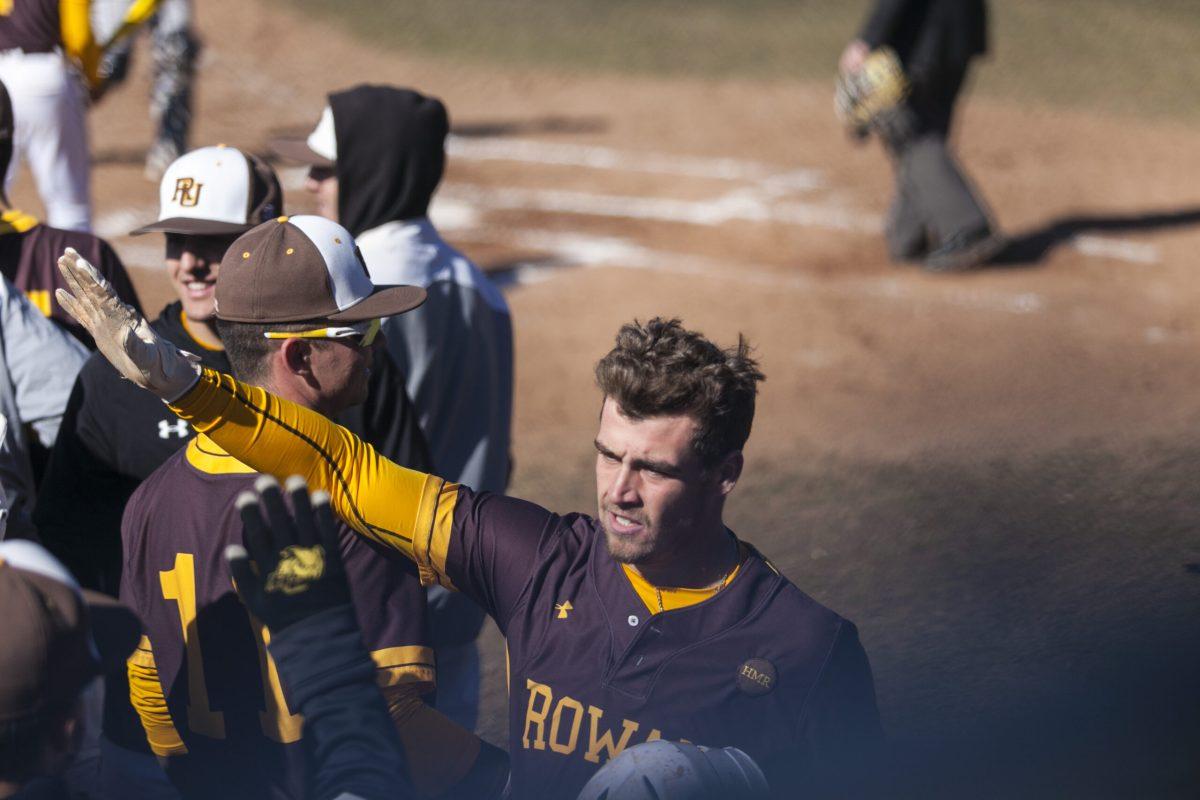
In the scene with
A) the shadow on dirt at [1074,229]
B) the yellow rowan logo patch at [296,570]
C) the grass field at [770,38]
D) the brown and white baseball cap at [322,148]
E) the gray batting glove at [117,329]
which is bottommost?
the shadow on dirt at [1074,229]

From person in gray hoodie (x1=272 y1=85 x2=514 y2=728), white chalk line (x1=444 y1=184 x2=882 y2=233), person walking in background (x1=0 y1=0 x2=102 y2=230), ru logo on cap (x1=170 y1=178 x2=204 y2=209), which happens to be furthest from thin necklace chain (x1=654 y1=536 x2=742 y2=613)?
white chalk line (x1=444 y1=184 x2=882 y2=233)

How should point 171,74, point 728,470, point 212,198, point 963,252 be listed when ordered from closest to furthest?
1. point 728,470
2. point 212,198
3. point 963,252
4. point 171,74

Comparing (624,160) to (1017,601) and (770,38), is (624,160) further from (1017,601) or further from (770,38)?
(1017,601)

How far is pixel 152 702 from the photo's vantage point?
9.00 ft

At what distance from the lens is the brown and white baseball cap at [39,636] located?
2.01 metres

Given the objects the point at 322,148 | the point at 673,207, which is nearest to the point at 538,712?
the point at 322,148

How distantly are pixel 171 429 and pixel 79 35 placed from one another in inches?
147

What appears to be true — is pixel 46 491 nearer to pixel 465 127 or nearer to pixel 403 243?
pixel 403 243

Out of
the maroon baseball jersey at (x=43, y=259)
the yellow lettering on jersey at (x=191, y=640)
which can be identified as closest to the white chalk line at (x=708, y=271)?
the maroon baseball jersey at (x=43, y=259)

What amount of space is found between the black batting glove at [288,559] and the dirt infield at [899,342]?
1121mm

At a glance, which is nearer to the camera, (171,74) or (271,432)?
(271,432)

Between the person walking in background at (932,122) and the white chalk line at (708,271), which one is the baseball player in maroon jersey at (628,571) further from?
the person walking in background at (932,122)

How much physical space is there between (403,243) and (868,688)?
2018 millimetres

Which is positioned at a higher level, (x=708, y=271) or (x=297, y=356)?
(x=297, y=356)
